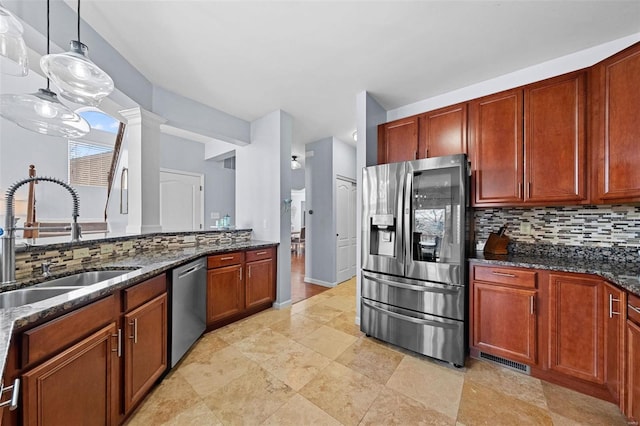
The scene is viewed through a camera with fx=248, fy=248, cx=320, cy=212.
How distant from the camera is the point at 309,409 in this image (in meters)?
1.64

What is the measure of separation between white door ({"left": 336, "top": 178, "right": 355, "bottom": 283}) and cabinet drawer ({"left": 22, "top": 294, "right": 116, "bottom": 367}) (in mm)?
3524

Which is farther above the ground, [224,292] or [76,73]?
[76,73]

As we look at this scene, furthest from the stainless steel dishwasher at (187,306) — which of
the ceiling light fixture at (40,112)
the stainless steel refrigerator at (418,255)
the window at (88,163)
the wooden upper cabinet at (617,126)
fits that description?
the window at (88,163)

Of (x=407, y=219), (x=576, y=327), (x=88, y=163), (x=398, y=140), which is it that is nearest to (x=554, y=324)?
(x=576, y=327)

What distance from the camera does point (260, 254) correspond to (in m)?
3.19

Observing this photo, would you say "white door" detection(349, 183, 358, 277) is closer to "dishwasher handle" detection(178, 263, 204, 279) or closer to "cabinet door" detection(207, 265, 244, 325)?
"cabinet door" detection(207, 265, 244, 325)

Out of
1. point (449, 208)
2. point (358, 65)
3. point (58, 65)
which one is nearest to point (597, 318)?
point (449, 208)

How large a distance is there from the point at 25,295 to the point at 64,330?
579 millimetres

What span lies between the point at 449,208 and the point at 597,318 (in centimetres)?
118

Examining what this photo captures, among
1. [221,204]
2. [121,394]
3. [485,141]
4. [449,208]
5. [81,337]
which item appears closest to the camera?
[81,337]

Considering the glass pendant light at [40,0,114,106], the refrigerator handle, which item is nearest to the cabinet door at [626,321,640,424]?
the refrigerator handle

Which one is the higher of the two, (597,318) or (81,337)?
(81,337)

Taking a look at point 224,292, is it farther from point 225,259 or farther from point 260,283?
point 260,283

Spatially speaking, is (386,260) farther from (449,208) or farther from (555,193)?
(555,193)
